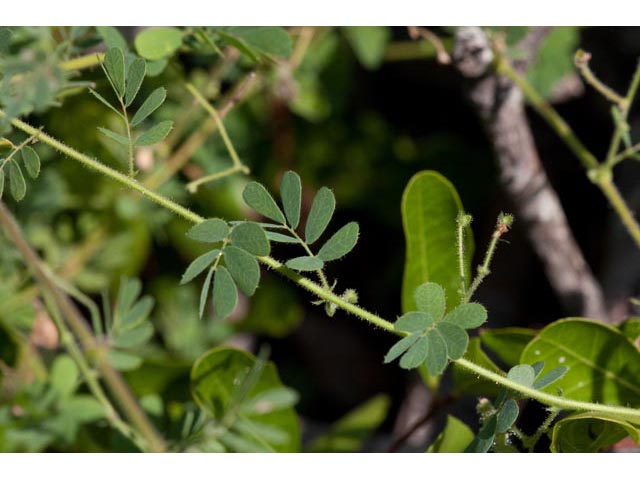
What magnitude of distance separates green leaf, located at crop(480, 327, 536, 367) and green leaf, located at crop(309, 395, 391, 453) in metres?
0.44

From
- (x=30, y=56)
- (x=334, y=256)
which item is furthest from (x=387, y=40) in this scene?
(x=30, y=56)

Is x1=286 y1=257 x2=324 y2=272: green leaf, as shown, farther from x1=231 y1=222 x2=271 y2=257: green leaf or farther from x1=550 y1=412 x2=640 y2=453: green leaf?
x1=550 y1=412 x2=640 y2=453: green leaf

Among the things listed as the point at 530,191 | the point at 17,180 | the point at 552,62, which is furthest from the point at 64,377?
the point at 552,62

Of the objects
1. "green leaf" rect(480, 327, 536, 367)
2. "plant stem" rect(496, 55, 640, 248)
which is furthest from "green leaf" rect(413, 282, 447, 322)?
"plant stem" rect(496, 55, 640, 248)

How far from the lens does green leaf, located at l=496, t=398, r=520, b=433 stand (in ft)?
2.43

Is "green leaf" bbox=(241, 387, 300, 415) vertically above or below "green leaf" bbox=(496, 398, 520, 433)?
below

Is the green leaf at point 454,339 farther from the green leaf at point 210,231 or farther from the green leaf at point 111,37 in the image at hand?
the green leaf at point 111,37

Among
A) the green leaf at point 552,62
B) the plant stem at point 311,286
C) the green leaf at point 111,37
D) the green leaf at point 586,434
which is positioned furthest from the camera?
the green leaf at point 552,62

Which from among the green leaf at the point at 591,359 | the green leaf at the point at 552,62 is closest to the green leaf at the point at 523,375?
the green leaf at the point at 591,359

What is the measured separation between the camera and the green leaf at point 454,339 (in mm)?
724

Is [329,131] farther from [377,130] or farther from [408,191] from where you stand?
[408,191]

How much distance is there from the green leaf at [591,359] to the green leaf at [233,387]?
0.39 meters

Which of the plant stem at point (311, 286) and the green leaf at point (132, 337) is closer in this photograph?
the plant stem at point (311, 286)

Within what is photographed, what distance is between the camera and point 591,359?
3.09ft
